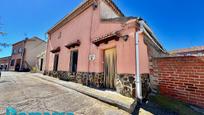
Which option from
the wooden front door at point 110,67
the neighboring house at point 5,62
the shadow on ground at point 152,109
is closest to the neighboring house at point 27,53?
the neighboring house at point 5,62

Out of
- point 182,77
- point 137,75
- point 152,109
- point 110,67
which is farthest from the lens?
point 110,67

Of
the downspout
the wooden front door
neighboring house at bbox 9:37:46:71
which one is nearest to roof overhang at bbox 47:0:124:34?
the wooden front door

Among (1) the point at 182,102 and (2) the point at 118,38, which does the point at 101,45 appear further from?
(1) the point at 182,102

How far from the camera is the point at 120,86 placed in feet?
16.6

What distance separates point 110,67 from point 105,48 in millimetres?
1052

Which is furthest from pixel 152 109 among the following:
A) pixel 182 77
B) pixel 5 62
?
pixel 5 62

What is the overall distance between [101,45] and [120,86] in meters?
2.55

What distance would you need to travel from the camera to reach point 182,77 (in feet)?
13.5

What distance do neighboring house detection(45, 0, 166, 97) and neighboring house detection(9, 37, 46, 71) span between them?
1616cm

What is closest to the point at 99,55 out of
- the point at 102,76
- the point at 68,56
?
the point at 102,76

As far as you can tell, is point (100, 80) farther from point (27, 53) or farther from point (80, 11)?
point (27, 53)

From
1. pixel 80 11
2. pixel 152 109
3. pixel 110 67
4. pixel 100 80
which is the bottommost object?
pixel 152 109

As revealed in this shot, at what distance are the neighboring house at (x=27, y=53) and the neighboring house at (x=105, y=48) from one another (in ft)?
53.0

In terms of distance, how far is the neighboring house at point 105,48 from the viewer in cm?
493
